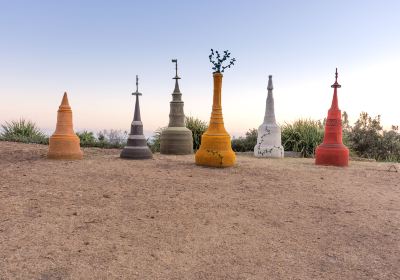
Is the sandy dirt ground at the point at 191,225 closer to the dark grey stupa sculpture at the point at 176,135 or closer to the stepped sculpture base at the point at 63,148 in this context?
the stepped sculpture base at the point at 63,148

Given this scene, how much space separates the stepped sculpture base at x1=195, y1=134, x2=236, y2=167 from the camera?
26.3 feet

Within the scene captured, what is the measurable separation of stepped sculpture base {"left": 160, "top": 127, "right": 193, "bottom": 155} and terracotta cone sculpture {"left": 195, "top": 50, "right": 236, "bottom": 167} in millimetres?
2314

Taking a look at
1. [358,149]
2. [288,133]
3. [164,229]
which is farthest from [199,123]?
[164,229]

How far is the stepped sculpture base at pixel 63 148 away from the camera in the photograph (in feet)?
28.0

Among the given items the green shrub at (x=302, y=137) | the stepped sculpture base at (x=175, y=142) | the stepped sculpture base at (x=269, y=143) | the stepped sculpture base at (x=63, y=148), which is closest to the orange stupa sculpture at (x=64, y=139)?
the stepped sculpture base at (x=63, y=148)

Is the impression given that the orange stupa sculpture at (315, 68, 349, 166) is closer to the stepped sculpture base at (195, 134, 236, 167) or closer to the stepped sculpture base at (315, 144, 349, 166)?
the stepped sculpture base at (315, 144, 349, 166)

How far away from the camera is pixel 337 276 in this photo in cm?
392

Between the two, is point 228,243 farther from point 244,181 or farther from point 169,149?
point 169,149

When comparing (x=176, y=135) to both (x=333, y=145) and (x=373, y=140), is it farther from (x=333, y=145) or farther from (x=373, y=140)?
(x=373, y=140)

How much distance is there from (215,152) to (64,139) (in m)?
3.12

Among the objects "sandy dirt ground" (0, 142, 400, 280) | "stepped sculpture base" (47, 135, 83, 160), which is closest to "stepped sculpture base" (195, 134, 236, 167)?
"sandy dirt ground" (0, 142, 400, 280)

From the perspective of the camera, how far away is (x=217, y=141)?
26.6 ft

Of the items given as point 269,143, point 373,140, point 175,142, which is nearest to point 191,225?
point 175,142

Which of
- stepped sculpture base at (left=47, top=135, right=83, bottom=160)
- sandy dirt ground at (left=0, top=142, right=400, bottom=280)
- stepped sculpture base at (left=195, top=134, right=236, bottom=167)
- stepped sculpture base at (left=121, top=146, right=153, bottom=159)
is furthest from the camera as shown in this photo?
stepped sculpture base at (left=121, top=146, right=153, bottom=159)
